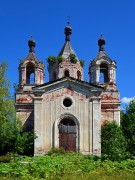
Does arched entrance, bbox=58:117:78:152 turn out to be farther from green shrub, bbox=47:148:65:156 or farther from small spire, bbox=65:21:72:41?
small spire, bbox=65:21:72:41

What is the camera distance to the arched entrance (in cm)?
2595

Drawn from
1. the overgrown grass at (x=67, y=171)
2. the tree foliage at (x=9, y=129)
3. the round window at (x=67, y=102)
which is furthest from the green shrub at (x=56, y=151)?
the overgrown grass at (x=67, y=171)

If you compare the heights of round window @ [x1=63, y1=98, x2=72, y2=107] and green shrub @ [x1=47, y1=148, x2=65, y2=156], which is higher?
round window @ [x1=63, y1=98, x2=72, y2=107]

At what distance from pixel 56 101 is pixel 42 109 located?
1276 mm

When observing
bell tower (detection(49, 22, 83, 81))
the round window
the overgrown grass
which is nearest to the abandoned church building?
the round window

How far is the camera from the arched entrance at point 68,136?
25955mm

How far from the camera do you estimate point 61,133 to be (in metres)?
26.2

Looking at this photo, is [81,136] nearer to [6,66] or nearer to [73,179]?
[6,66]

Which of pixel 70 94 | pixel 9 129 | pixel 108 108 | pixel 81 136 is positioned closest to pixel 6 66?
pixel 9 129

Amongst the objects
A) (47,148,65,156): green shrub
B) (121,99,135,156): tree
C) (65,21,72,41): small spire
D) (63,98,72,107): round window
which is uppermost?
(65,21,72,41): small spire

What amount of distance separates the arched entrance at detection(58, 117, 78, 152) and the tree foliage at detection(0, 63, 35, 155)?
7.25 feet

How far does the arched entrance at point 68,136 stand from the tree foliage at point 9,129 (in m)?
2.21

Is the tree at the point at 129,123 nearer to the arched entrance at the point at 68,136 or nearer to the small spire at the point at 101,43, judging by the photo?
the arched entrance at the point at 68,136

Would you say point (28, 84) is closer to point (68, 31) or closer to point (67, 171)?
point (68, 31)
